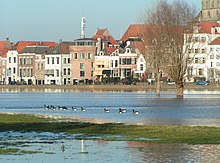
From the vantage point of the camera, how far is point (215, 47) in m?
160

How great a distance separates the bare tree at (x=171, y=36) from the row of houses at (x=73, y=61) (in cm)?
5609

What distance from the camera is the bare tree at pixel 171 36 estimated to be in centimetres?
10100

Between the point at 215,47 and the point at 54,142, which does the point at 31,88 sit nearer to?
the point at 215,47

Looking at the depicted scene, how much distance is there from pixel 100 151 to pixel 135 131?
26.8ft

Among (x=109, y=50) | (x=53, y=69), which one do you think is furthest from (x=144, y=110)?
(x=53, y=69)

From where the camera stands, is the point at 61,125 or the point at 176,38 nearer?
the point at 61,125

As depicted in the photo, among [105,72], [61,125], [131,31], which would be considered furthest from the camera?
[131,31]

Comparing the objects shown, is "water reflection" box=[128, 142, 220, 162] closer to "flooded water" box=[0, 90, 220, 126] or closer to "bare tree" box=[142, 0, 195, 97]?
"flooded water" box=[0, 90, 220, 126]

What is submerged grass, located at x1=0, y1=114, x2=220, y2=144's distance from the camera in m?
33.3

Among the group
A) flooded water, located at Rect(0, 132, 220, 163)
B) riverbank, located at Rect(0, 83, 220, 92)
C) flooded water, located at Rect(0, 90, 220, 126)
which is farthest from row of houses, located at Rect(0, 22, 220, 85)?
flooded water, located at Rect(0, 132, 220, 163)

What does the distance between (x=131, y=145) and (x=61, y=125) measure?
11.3m

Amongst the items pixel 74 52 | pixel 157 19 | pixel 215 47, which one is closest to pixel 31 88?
pixel 74 52

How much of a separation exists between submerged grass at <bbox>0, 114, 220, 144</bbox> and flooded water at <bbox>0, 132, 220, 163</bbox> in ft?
6.20

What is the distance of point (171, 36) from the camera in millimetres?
100812
